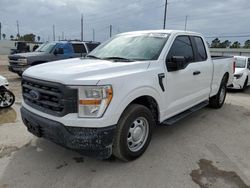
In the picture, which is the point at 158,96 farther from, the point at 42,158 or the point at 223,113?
the point at 223,113

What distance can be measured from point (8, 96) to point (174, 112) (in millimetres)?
4418

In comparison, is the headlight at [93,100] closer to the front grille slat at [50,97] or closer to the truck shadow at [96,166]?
the front grille slat at [50,97]

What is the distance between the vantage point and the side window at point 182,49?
419 cm

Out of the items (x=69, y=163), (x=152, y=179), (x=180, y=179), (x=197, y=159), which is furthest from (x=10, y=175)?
(x=197, y=159)

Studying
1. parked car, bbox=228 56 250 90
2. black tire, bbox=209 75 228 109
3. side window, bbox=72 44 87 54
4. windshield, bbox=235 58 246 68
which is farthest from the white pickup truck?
side window, bbox=72 44 87 54

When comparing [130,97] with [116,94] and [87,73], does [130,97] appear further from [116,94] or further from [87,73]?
[87,73]

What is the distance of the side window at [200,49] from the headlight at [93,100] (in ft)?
9.19

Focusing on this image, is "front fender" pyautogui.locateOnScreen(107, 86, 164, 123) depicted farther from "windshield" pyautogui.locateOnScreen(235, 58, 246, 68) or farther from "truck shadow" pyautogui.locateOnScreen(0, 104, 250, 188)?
"windshield" pyautogui.locateOnScreen(235, 58, 246, 68)

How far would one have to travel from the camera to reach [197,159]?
372 centimetres

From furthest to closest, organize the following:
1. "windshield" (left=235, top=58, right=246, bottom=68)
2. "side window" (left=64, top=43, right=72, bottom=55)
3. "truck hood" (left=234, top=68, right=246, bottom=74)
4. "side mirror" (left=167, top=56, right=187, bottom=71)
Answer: "side window" (left=64, top=43, right=72, bottom=55) < "windshield" (left=235, top=58, right=246, bottom=68) < "truck hood" (left=234, top=68, right=246, bottom=74) < "side mirror" (left=167, top=56, right=187, bottom=71)

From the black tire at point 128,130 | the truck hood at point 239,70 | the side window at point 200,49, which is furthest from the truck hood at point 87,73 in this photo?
the truck hood at point 239,70

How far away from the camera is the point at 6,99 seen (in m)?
6.29

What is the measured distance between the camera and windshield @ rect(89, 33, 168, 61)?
398cm

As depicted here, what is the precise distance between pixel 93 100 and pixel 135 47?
5.52 ft
